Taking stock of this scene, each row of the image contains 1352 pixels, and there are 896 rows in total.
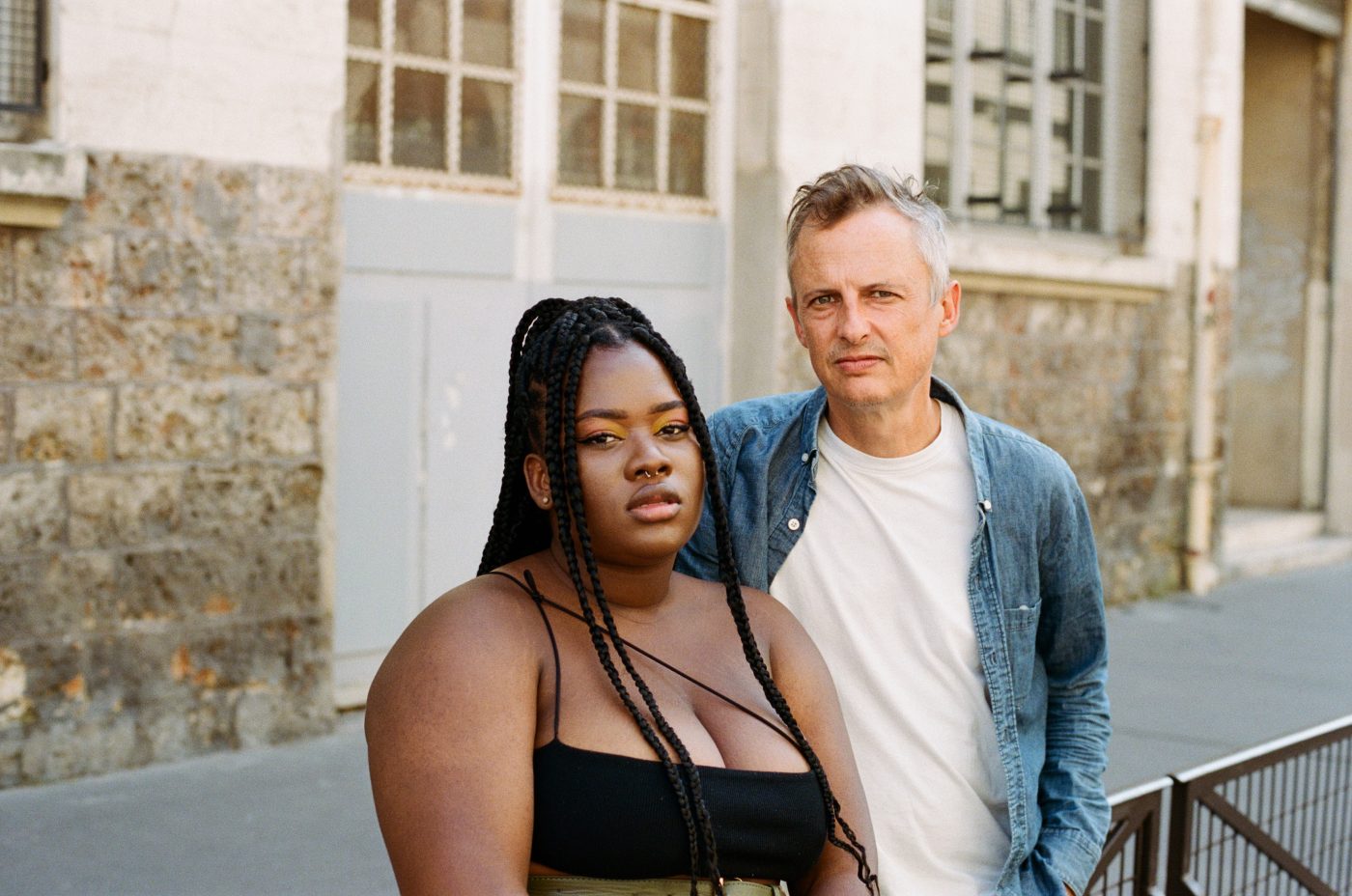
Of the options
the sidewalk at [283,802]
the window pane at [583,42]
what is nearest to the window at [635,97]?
the window pane at [583,42]

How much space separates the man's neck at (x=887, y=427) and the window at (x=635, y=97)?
461cm

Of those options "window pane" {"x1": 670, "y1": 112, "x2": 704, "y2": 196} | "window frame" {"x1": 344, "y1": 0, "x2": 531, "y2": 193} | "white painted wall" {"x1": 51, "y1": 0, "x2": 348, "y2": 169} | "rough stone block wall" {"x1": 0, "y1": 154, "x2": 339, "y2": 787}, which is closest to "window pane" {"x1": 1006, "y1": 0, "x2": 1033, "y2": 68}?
"window pane" {"x1": 670, "y1": 112, "x2": 704, "y2": 196}

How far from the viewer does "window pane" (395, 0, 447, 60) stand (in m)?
6.45

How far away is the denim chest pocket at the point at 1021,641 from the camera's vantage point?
102 inches

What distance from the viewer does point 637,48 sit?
729 centimetres

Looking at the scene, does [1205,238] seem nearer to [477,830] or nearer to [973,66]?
[973,66]

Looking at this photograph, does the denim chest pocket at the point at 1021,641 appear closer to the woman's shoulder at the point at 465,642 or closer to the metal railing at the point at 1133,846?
the metal railing at the point at 1133,846

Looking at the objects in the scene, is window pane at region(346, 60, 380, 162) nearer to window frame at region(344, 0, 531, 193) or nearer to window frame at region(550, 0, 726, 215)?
window frame at region(344, 0, 531, 193)

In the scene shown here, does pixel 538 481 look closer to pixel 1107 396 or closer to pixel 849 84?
pixel 849 84

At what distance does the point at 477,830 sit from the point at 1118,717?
584cm

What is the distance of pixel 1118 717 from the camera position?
7109 mm

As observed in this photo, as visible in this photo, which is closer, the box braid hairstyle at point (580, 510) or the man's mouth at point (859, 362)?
the box braid hairstyle at point (580, 510)

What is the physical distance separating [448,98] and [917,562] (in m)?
4.56

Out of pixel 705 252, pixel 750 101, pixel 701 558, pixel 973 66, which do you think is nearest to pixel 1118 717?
pixel 705 252
